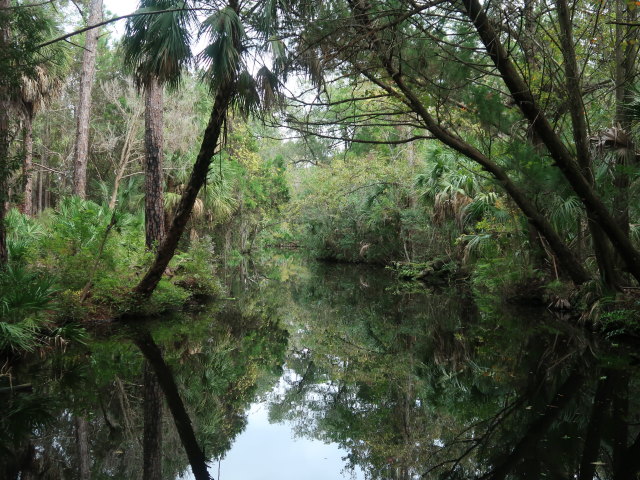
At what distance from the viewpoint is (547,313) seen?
11.2 metres

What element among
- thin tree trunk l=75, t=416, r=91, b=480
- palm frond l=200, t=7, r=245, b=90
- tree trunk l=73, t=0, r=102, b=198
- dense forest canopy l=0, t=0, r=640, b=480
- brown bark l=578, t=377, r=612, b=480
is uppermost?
tree trunk l=73, t=0, r=102, b=198

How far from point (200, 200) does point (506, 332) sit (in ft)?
37.1

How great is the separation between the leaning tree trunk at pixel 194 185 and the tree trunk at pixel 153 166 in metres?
1.49

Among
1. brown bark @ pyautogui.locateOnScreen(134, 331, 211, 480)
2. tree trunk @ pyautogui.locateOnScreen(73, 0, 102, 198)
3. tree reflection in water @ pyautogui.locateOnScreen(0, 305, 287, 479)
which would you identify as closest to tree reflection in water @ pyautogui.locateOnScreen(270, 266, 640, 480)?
tree reflection in water @ pyautogui.locateOnScreen(0, 305, 287, 479)

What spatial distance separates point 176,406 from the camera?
555 cm

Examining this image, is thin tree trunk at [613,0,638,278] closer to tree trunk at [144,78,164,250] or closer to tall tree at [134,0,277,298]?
tall tree at [134,0,277,298]

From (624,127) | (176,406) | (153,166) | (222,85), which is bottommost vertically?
(176,406)

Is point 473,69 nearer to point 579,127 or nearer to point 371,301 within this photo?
point 579,127

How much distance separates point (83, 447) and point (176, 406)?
1.22 meters

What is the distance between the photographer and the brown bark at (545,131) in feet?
20.3

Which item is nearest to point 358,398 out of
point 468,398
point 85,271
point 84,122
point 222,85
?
point 468,398

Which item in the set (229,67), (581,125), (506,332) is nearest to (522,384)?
(506,332)

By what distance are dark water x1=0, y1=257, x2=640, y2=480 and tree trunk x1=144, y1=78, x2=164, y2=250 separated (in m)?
2.30

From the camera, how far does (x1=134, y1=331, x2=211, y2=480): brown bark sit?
431 cm
